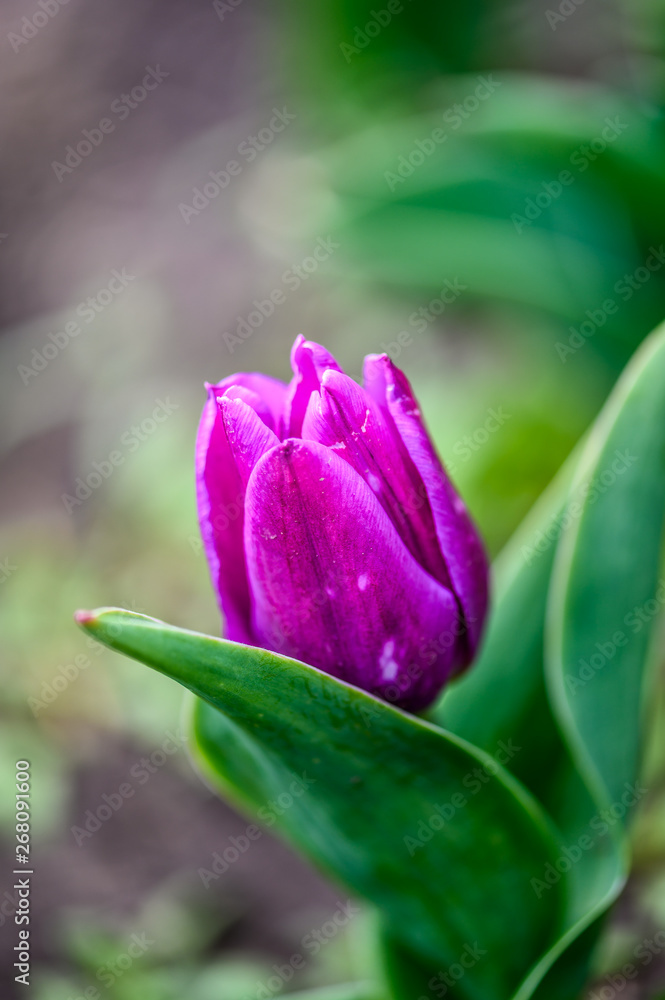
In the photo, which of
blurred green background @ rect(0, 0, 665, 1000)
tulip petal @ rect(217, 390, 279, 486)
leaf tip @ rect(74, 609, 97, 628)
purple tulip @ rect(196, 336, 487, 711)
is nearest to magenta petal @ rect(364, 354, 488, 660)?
purple tulip @ rect(196, 336, 487, 711)

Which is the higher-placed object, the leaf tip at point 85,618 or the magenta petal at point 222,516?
the magenta petal at point 222,516

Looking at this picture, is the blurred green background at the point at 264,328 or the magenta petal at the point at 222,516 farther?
the blurred green background at the point at 264,328

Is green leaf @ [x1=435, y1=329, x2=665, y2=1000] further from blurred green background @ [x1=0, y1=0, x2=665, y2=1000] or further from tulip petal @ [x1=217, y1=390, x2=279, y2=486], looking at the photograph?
blurred green background @ [x1=0, y1=0, x2=665, y2=1000]

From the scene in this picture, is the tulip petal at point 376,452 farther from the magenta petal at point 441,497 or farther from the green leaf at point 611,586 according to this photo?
the green leaf at point 611,586

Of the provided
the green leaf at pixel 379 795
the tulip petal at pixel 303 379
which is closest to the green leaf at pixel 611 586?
the green leaf at pixel 379 795

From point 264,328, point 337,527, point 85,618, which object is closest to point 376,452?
point 337,527

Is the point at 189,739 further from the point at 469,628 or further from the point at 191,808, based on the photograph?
the point at 191,808
